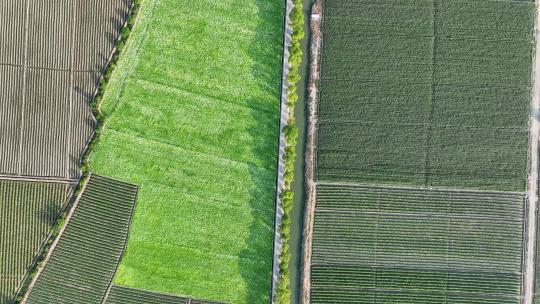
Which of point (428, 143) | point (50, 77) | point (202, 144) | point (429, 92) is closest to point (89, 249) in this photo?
point (202, 144)

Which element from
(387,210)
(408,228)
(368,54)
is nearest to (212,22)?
(368,54)

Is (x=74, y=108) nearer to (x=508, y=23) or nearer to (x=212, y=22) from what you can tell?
(x=212, y=22)

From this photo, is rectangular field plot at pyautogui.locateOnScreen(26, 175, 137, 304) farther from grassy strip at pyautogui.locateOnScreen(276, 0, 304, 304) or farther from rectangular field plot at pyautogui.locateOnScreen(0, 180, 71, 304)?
grassy strip at pyautogui.locateOnScreen(276, 0, 304, 304)

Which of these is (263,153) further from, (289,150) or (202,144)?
(202,144)

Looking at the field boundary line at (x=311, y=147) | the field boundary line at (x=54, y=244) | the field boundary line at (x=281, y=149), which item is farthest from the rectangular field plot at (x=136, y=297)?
the field boundary line at (x=311, y=147)

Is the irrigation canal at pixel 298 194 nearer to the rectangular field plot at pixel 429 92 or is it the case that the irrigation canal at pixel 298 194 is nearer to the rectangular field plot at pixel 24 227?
the rectangular field plot at pixel 429 92

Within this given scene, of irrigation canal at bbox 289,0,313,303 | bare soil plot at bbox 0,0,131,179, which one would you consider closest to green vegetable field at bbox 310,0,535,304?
irrigation canal at bbox 289,0,313,303

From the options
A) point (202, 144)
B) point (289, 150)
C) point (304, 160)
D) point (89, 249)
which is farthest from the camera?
point (304, 160)
